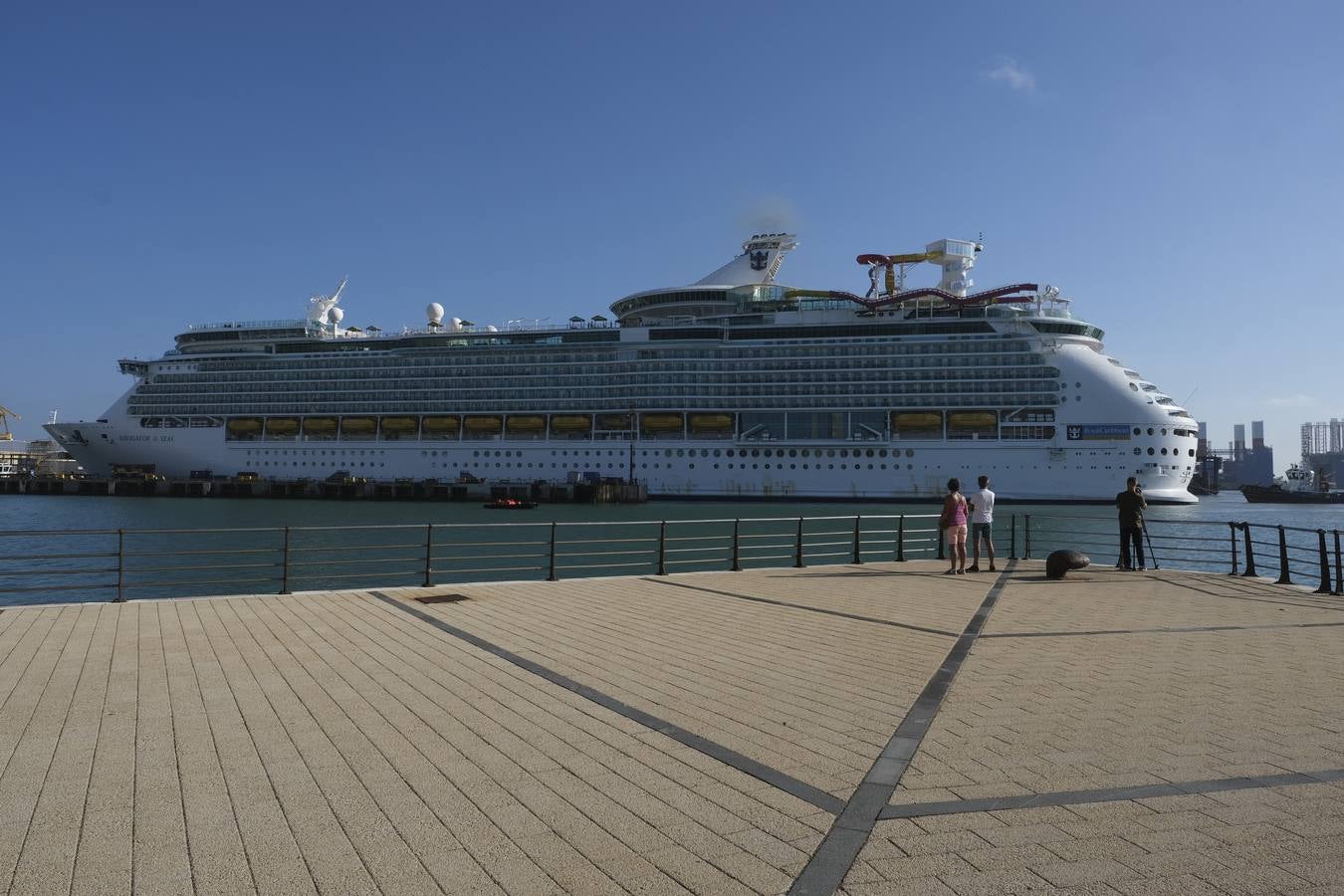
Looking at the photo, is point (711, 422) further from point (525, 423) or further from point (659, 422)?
point (525, 423)

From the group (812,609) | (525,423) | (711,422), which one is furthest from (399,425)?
(812,609)

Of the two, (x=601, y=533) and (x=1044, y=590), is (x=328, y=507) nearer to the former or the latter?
(x=601, y=533)

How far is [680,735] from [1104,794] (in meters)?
2.12

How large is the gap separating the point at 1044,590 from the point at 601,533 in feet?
84.1

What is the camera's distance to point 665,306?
68.4m

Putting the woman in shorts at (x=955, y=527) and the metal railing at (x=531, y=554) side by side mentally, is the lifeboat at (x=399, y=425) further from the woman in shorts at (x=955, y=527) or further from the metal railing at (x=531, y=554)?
the woman in shorts at (x=955, y=527)

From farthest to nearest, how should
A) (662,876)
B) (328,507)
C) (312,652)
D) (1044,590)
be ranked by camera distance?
1. (328,507)
2. (1044,590)
3. (312,652)
4. (662,876)

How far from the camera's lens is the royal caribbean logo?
5247 centimetres

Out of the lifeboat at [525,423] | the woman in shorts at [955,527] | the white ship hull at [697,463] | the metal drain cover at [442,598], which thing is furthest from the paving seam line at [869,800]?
the lifeboat at [525,423]

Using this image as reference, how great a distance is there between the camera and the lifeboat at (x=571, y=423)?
211ft

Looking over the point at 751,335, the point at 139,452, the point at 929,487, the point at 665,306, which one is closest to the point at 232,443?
the point at 139,452

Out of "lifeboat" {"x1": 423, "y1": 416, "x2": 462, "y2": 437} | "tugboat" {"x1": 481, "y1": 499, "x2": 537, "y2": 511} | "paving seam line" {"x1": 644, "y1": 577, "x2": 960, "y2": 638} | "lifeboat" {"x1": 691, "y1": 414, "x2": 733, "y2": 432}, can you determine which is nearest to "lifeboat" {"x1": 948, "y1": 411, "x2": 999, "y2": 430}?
"lifeboat" {"x1": 691, "y1": 414, "x2": 733, "y2": 432}

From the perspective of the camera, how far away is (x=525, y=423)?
215 ft

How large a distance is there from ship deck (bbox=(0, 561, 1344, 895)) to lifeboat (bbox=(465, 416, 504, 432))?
58.2 m
